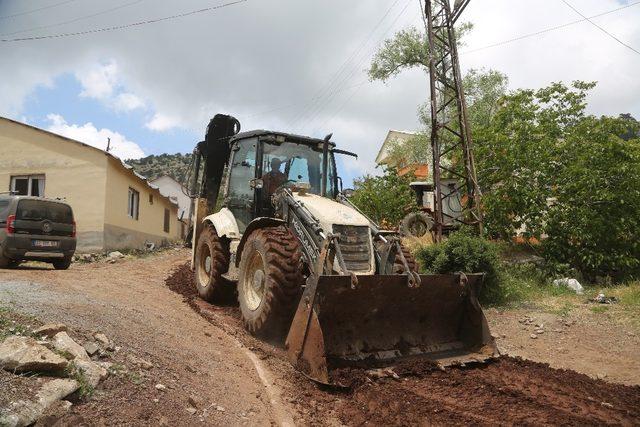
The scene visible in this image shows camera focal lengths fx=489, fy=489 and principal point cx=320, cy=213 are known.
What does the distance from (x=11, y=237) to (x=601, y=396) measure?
11152 millimetres

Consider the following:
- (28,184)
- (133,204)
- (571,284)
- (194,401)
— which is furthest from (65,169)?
(571,284)

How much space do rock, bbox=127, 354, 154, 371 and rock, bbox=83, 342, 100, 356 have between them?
0.27m

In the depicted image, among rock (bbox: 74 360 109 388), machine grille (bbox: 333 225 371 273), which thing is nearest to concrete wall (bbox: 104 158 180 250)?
machine grille (bbox: 333 225 371 273)

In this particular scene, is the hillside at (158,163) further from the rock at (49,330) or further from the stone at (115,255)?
the rock at (49,330)

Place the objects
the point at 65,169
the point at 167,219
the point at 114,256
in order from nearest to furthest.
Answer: the point at 114,256, the point at 65,169, the point at 167,219

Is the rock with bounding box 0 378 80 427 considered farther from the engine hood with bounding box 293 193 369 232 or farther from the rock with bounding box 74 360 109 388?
the engine hood with bounding box 293 193 369 232

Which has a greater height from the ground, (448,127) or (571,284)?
(448,127)

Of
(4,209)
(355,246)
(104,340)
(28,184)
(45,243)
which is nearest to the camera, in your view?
(104,340)

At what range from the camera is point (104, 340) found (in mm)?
4246

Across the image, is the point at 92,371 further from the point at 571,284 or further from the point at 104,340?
the point at 571,284

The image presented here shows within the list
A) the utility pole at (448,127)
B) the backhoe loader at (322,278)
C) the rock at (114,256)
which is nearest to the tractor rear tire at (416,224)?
the utility pole at (448,127)

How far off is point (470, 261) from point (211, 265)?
491 cm

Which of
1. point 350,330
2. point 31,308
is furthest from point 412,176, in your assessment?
point 31,308

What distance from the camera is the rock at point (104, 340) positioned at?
164 inches
